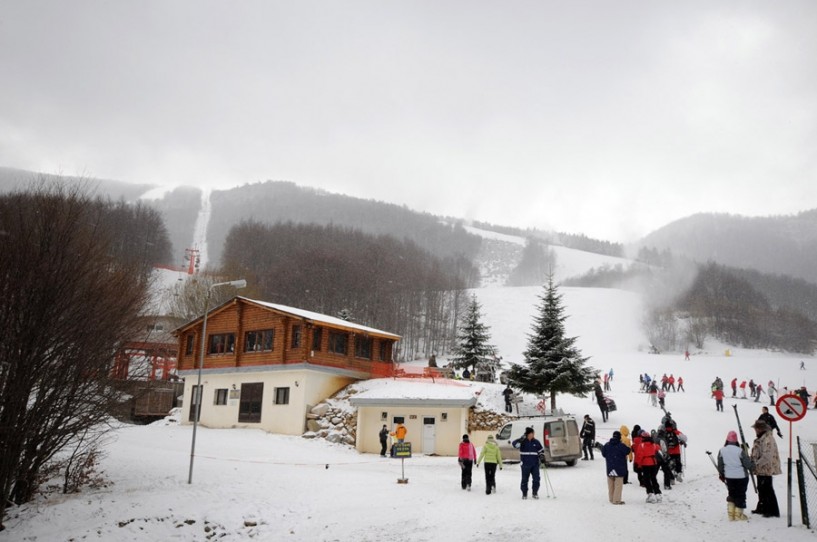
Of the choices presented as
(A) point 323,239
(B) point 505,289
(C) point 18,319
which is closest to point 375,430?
(C) point 18,319

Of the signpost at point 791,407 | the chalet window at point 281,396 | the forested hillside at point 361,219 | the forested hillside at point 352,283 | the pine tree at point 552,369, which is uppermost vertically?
the forested hillside at point 361,219

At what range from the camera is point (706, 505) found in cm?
1300

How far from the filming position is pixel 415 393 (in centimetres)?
2939

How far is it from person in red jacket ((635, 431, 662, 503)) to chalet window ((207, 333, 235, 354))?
25775 millimetres

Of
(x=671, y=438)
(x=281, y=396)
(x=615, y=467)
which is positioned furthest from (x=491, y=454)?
(x=281, y=396)

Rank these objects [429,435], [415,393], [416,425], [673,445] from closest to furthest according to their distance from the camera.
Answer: [673,445] < [429,435] < [416,425] < [415,393]

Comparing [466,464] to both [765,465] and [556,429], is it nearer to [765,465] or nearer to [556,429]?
[556,429]

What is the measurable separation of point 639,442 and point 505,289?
344 feet

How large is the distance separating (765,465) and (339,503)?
32.2 ft

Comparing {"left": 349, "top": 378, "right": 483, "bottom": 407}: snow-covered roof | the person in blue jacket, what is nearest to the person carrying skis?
the person in blue jacket

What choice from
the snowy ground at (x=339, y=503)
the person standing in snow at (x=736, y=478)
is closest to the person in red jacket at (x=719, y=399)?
the snowy ground at (x=339, y=503)

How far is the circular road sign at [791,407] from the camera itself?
11032 millimetres

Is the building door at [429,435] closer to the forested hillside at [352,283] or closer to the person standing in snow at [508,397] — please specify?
the person standing in snow at [508,397]

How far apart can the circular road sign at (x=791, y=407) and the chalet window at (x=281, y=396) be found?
24.2 metres
